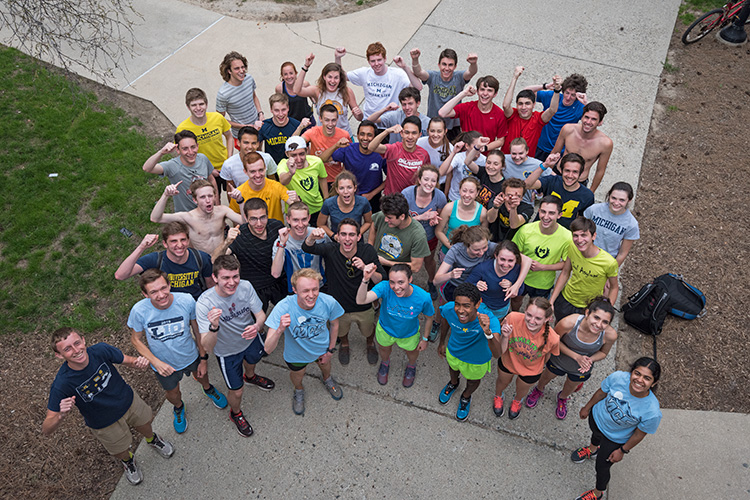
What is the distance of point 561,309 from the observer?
5715 millimetres

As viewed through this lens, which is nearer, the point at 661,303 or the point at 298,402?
the point at 298,402

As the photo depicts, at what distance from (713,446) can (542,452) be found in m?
1.78

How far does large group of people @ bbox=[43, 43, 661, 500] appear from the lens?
474 cm

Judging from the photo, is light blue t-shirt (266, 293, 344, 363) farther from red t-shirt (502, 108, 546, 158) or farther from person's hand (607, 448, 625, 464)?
red t-shirt (502, 108, 546, 158)

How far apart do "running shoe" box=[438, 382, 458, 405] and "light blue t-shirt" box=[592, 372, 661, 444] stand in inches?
59.4

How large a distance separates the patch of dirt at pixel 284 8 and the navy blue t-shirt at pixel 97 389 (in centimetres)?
925

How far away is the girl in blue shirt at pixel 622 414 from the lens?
14.3ft

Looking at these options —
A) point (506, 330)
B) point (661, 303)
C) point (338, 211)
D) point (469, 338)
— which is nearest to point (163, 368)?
point (338, 211)

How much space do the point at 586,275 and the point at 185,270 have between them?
406 cm

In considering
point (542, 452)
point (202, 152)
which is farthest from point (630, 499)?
point (202, 152)

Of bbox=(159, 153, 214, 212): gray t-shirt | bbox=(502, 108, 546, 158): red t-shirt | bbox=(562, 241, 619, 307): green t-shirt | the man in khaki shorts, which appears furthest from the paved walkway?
bbox=(502, 108, 546, 158): red t-shirt

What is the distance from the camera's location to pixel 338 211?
582 cm

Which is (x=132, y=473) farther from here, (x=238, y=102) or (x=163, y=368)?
(x=238, y=102)

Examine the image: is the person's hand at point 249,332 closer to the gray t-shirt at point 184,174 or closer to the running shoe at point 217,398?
the running shoe at point 217,398
